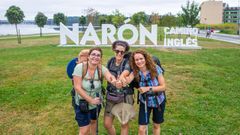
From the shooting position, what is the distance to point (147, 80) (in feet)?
11.7

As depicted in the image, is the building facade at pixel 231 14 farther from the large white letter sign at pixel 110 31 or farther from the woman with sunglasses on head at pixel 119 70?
the woman with sunglasses on head at pixel 119 70

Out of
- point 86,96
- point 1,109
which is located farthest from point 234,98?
point 1,109

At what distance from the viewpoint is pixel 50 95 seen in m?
7.16

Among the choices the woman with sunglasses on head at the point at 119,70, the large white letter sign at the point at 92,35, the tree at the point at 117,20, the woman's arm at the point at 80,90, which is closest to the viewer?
the woman's arm at the point at 80,90

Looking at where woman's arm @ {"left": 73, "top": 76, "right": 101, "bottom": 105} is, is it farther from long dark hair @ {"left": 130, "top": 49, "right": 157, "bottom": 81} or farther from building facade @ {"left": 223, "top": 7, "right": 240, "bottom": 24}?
building facade @ {"left": 223, "top": 7, "right": 240, "bottom": 24}

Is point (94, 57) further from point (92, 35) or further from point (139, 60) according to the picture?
point (92, 35)

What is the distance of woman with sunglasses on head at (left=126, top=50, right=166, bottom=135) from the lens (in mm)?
3508

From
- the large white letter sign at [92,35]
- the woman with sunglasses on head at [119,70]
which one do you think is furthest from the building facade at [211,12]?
the woman with sunglasses on head at [119,70]

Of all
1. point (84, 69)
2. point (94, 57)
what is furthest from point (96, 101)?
point (94, 57)

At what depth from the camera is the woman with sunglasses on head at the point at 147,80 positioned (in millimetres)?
3508

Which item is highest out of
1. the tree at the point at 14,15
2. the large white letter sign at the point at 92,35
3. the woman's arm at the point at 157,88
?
the tree at the point at 14,15

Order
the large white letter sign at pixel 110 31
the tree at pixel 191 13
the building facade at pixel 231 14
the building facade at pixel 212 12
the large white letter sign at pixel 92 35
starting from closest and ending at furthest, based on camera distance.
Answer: the large white letter sign at pixel 110 31 < the large white letter sign at pixel 92 35 < the tree at pixel 191 13 < the building facade at pixel 212 12 < the building facade at pixel 231 14

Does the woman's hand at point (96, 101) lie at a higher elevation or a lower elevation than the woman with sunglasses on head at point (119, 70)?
lower

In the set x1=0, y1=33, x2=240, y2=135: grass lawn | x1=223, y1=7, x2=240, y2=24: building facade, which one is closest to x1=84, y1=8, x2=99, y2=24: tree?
x1=0, y1=33, x2=240, y2=135: grass lawn
